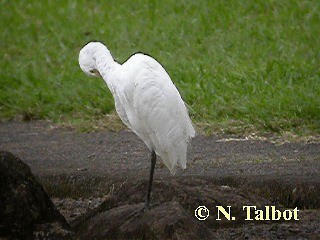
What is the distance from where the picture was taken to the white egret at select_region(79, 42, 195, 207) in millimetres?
6199

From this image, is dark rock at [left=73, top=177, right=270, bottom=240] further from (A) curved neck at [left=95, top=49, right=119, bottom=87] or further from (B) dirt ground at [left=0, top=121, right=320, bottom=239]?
(A) curved neck at [left=95, top=49, right=119, bottom=87]

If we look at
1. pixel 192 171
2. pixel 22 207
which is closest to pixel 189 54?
pixel 192 171

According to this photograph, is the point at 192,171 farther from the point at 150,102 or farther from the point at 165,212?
the point at 165,212

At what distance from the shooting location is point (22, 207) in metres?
5.82

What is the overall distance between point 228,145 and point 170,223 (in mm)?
2778

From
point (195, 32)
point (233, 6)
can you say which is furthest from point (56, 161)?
point (233, 6)

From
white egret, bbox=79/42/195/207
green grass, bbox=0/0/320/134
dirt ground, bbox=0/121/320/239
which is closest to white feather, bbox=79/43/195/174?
white egret, bbox=79/42/195/207

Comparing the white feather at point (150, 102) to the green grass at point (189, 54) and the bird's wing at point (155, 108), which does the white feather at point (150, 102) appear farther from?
the green grass at point (189, 54)

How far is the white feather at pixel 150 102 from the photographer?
620 cm

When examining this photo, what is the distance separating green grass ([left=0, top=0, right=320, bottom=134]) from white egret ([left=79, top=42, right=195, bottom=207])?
2.75 meters

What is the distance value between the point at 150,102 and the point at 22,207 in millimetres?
1198

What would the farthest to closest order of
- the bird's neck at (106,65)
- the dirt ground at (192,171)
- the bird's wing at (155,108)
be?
the dirt ground at (192,171), the bird's neck at (106,65), the bird's wing at (155,108)

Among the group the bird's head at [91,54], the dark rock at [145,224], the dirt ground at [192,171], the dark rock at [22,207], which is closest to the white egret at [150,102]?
the bird's head at [91,54]

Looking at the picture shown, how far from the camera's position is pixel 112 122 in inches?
377
